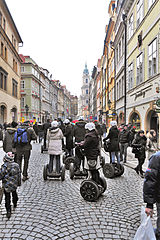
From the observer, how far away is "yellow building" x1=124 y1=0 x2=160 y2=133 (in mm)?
12695

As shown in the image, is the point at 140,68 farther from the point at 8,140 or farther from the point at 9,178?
the point at 9,178

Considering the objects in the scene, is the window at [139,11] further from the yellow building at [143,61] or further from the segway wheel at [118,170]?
the segway wheel at [118,170]

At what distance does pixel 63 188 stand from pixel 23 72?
4612 centimetres

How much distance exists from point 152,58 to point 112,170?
873 centimetres

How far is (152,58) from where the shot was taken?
43.7ft

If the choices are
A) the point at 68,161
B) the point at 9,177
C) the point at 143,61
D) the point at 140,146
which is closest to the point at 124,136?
the point at 140,146

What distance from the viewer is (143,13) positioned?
14945 mm

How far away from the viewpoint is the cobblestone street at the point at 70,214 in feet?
11.7

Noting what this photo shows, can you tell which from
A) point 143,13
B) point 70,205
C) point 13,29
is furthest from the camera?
point 13,29

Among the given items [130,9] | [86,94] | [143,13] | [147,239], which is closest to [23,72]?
[130,9]

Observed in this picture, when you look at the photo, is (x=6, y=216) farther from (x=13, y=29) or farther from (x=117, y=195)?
(x=13, y=29)

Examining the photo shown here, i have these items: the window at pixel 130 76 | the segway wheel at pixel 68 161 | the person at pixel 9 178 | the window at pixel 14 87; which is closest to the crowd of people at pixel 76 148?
the person at pixel 9 178

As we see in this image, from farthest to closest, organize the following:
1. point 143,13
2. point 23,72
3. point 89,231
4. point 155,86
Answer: point 23,72 < point 143,13 < point 155,86 < point 89,231

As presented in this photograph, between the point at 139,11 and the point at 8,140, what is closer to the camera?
the point at 8,140
